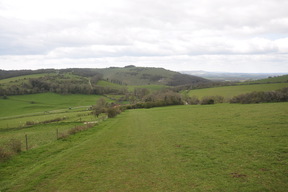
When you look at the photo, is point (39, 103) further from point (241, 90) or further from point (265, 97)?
point (265, 97)

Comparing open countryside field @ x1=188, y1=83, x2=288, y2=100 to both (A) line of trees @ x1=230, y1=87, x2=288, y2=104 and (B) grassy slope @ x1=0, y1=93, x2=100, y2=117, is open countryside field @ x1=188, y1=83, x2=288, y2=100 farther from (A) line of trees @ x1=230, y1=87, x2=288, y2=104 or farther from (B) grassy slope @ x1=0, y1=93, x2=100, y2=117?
(B) grassy slope @ x1=0, y1=93, x2=100, y2=117

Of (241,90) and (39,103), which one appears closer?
(241,90)

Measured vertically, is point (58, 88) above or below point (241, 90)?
above

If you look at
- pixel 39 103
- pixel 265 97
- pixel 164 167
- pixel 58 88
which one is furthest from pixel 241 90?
pixel 58 88

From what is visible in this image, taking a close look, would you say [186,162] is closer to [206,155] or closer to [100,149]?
[206,155]

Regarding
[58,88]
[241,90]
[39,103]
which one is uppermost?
[58,88]

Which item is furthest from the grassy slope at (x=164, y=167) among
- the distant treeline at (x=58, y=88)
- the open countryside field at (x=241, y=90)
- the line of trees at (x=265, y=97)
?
the distant treeline at (x=58, y=88)

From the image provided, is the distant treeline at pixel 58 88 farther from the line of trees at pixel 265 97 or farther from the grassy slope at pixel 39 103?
the line of trees at pixel 265 97

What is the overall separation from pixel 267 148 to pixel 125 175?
32.7ft

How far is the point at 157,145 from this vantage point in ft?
59.3

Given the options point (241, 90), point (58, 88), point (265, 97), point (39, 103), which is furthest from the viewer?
point (58, 88)

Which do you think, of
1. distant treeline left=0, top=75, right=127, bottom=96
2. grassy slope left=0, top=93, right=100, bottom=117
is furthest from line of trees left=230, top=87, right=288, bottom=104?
distant treeline left=0, top=75, right=127, bottom=96

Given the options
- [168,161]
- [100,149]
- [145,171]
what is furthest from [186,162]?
[100,149]

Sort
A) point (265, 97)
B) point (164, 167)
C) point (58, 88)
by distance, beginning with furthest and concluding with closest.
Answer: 1. point (58, 88)
2. point (265, 97)
3. point (164, 167)
